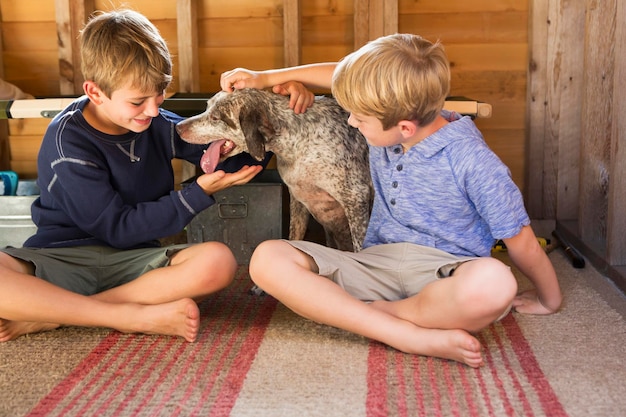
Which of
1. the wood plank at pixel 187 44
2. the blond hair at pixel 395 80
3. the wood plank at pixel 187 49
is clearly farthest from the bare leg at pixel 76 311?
the wood plank at pixel 187 44

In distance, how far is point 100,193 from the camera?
6.96ft

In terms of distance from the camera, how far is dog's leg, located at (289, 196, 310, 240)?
8.97 ft

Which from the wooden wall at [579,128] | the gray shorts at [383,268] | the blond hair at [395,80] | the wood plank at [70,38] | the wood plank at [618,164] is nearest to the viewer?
the blond hair at [395,80]

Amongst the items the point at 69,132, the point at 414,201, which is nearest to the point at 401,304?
the point at 414,201

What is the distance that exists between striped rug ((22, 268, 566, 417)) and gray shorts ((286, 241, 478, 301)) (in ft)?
0.50

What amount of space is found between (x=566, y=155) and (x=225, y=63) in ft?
5.50

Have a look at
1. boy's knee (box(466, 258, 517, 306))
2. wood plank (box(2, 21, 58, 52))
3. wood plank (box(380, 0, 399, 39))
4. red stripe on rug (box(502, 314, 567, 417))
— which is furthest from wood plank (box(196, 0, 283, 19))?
boy's knee (box(466, 258, 517, 306))

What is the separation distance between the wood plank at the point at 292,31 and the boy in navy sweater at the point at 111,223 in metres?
1.24

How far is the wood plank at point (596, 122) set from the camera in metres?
2.80

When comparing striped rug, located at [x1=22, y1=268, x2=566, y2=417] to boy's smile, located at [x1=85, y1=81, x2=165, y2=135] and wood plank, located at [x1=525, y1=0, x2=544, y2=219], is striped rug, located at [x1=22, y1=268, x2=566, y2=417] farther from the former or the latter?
wood plank, located at [x1=525, y1=0, x2=544, y2=219]

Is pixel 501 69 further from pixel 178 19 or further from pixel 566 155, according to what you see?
pixel 178 19

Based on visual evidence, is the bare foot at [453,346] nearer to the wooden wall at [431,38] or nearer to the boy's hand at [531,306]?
the boy's hand at [531,306]

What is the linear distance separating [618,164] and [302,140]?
110 centimetres

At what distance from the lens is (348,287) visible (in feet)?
6.75
